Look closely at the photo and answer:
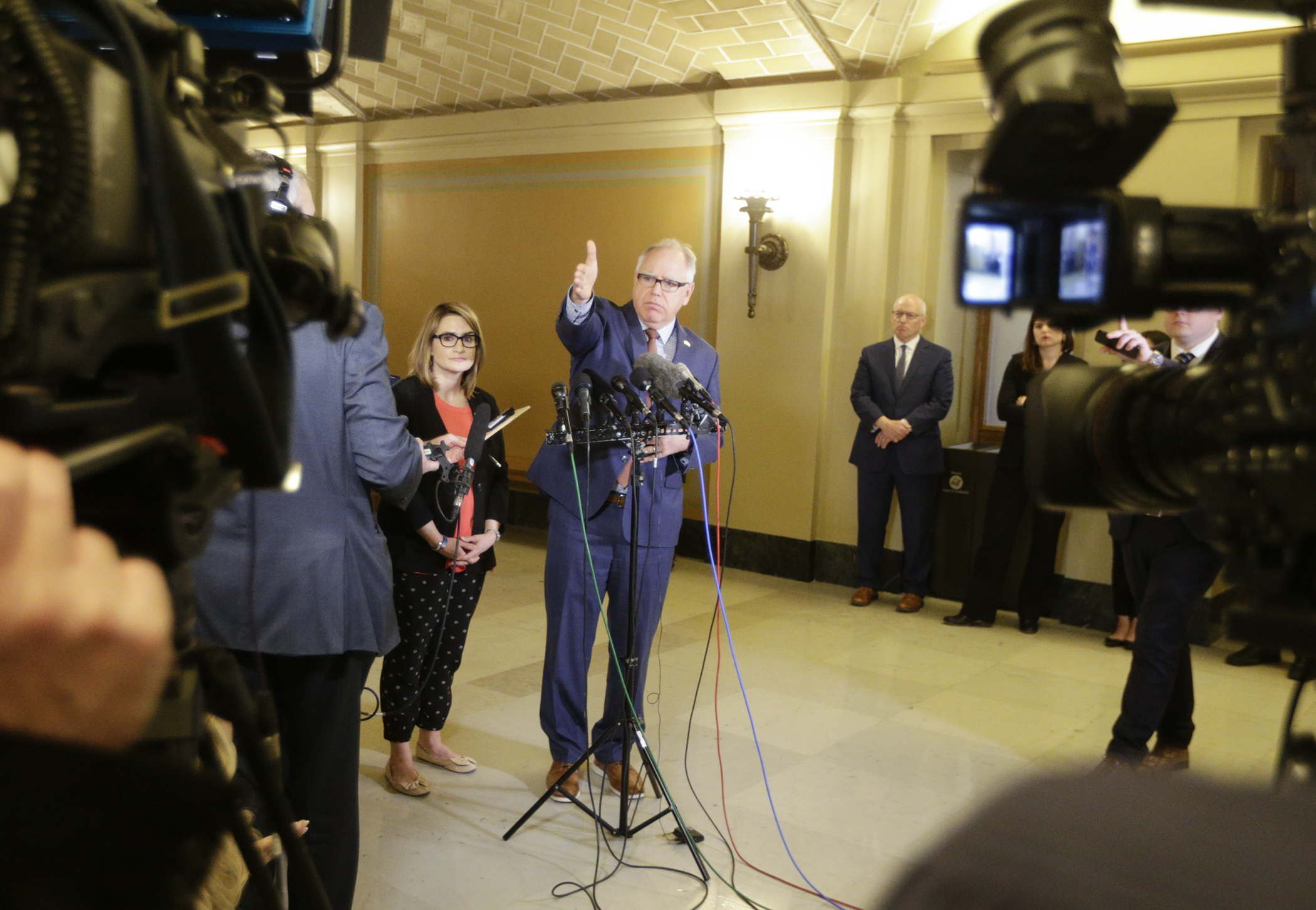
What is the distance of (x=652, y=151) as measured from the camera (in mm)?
7055

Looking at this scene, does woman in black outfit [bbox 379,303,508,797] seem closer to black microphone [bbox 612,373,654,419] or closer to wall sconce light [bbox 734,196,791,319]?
black microphone [bbox 612,373,654,419]

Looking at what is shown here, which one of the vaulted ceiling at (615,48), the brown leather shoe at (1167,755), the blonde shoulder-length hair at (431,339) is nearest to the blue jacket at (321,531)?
the blonde shoulder-length hair at (431,339)

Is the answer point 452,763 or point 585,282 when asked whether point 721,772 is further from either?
point 585,282

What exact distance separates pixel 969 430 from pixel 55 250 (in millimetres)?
6285

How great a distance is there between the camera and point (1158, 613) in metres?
3.20

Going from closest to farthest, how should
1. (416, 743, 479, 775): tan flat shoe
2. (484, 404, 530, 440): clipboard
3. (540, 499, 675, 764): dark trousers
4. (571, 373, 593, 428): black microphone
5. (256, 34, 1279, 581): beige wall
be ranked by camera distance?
(571, 373, 593, 428): black microphone < (540, 499, 675, 764): dark trousers < (484, 404, 530, 440): clipboard < (416, 743, 479, 775): tan flat shoe < (256, 34, 1279, 581): beige wall

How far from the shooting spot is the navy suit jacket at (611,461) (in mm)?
3088

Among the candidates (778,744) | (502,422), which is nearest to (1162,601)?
(778,744)

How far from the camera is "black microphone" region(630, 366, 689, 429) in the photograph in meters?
2.69

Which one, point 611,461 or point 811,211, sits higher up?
point 811,211

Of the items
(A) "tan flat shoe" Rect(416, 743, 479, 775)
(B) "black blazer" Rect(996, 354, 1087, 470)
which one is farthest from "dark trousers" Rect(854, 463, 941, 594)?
(A) "tan flat shoe" Rect(416, 743, 479, 775)

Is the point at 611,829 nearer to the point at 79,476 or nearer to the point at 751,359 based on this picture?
the point at 79,476

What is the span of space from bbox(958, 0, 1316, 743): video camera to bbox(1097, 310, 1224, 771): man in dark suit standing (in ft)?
7.28

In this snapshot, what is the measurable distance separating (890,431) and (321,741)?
4.20 meters
